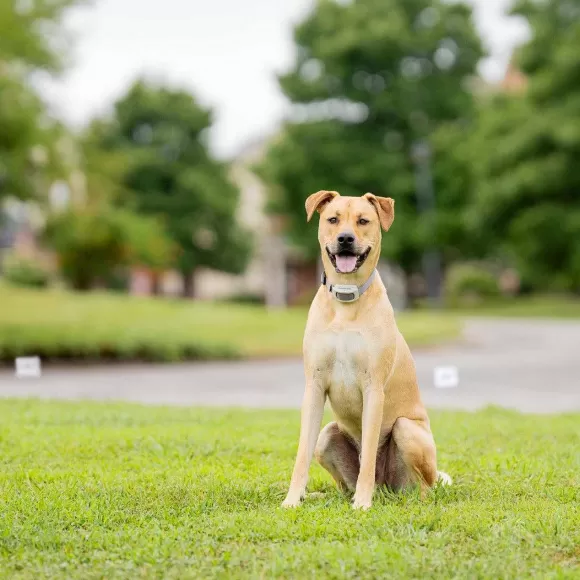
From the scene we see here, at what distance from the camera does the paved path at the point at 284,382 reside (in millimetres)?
11227

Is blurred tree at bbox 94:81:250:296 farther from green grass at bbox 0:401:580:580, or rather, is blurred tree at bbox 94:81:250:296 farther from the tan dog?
the tan dog

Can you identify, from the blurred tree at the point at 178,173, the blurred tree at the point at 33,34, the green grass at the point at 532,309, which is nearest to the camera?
the blurred tree at the point at 33,34

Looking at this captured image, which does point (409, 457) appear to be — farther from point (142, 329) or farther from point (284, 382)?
point (142, 329)

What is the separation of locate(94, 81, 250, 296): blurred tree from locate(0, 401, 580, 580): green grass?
34.6m

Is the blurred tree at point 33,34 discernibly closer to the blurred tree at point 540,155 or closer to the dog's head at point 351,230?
the dog's head at point 351,230

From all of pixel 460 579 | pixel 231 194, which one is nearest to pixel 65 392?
pixel 460 579

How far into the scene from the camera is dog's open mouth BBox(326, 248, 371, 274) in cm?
462

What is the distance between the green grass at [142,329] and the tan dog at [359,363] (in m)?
11.4

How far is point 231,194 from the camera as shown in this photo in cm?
4284

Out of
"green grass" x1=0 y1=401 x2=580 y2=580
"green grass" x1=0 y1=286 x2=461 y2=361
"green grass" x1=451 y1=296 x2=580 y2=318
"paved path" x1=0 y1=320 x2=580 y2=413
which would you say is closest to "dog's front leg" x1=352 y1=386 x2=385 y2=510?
"green grass" x1=0 y1=401 x2=580 y2=580

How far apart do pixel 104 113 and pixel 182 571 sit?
40584 millimetres

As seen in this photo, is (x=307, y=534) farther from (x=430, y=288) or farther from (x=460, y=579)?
(x=430, y=288)

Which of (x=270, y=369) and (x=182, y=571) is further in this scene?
(x=270, y=369)

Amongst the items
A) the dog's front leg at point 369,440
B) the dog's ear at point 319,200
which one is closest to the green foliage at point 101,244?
the dog's ear at point 319,200
